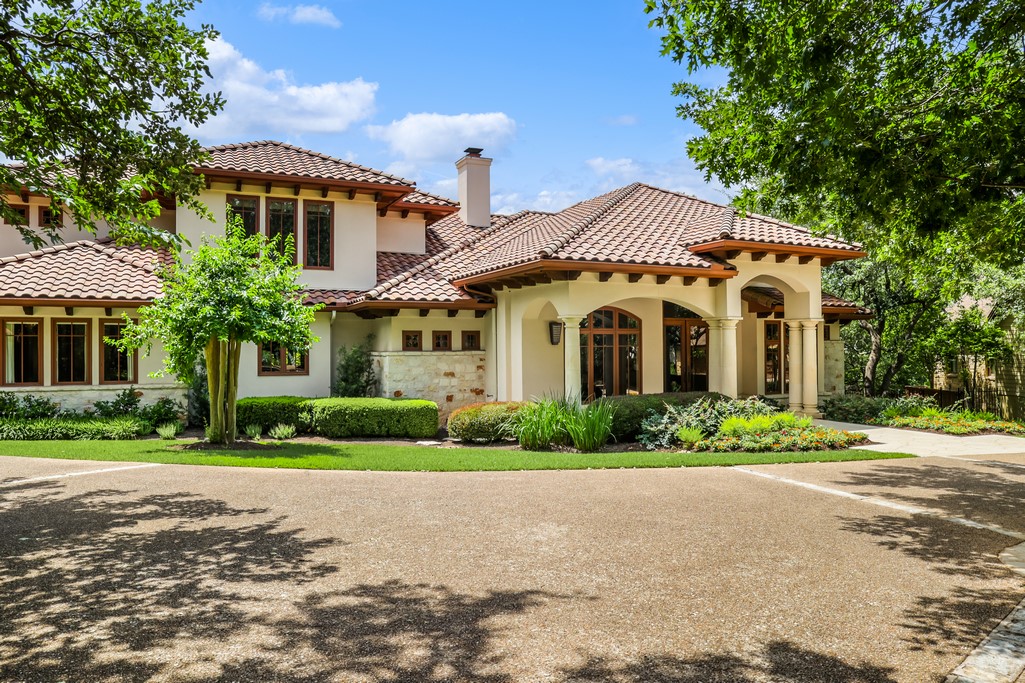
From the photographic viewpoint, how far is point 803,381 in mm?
18016

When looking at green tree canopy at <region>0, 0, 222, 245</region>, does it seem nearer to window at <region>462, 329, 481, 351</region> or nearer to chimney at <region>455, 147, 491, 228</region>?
window at <region>462, 329, 481, 351</region>

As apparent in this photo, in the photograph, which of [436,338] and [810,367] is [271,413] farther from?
[810,367]

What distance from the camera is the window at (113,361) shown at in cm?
1653

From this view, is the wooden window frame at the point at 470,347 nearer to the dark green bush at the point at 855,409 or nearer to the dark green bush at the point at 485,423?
the dark green bush at the point at 485,423

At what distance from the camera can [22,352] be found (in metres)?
16.0

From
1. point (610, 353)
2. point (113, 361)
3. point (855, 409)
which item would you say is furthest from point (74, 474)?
point (855, 409)

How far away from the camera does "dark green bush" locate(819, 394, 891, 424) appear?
17.7 metres

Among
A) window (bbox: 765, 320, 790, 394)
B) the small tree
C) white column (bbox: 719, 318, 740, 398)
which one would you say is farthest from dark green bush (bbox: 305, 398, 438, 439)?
window (bbox: 765, 320, 790, 394)

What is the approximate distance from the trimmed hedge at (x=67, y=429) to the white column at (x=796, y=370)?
1467cm

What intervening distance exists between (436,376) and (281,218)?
5.42 metres

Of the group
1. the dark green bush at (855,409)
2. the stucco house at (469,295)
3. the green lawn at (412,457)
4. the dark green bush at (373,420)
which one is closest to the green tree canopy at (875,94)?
the green lawn at (412,457)

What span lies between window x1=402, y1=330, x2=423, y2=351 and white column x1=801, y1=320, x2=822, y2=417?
9.07 metres

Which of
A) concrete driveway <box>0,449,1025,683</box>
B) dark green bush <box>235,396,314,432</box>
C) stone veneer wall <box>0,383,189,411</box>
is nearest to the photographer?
concrete driveway <box>0,449,1025,683</box>

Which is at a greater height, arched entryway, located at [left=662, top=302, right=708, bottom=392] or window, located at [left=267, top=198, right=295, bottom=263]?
window, located at [left=267, top=198, right=295, bottom=263]
